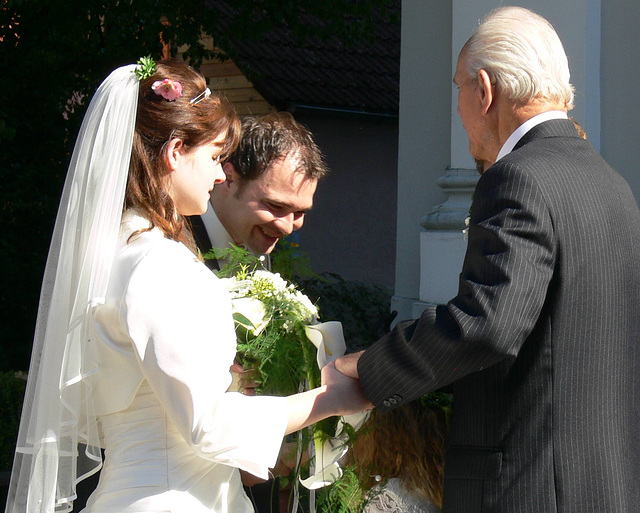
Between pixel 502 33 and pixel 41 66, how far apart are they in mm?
5869

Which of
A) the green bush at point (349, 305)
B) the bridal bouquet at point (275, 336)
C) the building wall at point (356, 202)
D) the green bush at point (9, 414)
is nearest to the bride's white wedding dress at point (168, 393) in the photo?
the bridal bouquet at point (275, 336)

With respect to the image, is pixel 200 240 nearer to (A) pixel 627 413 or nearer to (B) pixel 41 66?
(A) pixel 627 413

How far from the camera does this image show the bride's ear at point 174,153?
2281 millimetres

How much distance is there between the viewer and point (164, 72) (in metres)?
2.38

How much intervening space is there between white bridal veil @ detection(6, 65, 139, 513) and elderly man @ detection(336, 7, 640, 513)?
31.7 inches

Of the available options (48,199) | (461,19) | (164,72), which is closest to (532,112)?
(164,72)

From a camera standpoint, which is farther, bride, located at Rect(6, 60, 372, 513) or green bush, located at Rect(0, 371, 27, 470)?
green bush, located at Rect(0, 371, 27, 470)

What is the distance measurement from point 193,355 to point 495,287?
30.7 inches

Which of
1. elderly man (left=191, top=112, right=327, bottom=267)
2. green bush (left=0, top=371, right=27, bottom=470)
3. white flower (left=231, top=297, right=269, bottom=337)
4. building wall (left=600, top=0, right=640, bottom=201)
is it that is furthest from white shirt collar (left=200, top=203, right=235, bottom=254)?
green bush (left=0, top=371, right=27, bottom=470)

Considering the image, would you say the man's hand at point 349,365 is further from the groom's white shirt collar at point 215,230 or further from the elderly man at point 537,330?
the groom's white shirt collar at point 215,230

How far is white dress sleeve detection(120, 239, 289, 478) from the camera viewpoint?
2037 millimetres

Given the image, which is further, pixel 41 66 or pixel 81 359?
pixel 41 66

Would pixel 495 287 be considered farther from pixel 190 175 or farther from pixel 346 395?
pixel 190 175

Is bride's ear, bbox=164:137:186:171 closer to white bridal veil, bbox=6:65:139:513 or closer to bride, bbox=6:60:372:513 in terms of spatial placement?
bride, bbox=6:60:372:513
